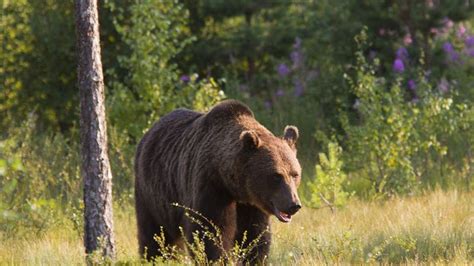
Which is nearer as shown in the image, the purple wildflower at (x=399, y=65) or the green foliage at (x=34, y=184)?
the green foliage at (x=34, y=184)

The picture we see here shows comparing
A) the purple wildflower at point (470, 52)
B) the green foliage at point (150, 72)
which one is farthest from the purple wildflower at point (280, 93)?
the green foliage at point (150, 72)

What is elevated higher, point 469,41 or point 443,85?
point 469,41

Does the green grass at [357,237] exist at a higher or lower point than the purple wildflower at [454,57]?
lower

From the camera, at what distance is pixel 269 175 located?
6656 mm

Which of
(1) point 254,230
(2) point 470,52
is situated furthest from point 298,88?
(1) point 254,230

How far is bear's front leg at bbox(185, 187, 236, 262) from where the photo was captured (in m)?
6.75

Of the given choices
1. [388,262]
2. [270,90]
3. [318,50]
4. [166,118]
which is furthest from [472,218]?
[270,90]

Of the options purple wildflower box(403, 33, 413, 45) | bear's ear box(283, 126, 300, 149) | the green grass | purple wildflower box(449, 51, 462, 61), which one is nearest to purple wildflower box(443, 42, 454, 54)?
purple wildflower box(449, 51, 462, 61)

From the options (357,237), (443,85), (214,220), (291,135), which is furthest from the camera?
(443,85)

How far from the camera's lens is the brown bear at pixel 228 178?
6680 mm

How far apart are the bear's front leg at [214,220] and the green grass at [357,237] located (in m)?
0.50

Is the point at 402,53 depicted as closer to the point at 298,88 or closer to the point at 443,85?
the point at 443,85

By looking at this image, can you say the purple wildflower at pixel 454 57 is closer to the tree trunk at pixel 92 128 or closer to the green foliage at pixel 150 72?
the green foliage at pixel 150 72

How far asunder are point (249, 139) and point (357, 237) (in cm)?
199
